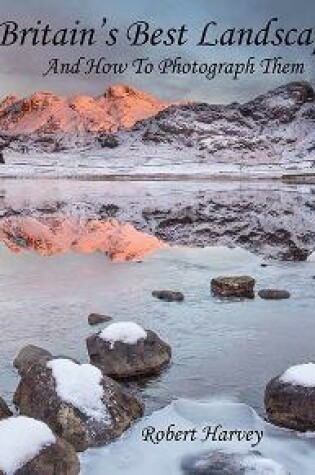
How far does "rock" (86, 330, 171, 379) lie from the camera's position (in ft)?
46.3

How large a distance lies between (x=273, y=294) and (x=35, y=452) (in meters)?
12.6

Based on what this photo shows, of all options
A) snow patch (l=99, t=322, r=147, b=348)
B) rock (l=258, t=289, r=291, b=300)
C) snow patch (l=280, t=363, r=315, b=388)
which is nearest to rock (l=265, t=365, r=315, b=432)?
snow patch (l=280, t=363, r=315, b=388)

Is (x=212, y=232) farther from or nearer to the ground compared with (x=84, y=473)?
farther from the ground

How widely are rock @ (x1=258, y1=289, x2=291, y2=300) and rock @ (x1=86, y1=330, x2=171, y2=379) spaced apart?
6.89 metres

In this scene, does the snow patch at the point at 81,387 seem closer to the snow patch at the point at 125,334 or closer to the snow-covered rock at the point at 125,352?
the snow-covered rock at the point at 125,352

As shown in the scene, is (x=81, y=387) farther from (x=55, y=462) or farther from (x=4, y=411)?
(x=55, y=462)

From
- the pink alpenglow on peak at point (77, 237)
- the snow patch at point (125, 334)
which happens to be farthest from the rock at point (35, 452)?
the pink alpenglow on peak at point (77, 237)

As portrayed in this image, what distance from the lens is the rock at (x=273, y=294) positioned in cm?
2094

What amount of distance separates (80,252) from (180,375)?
1709 centimetres

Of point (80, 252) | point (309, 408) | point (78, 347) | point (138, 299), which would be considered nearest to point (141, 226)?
point (80, 252)

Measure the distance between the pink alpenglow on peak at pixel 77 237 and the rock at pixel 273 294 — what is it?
29.2ft

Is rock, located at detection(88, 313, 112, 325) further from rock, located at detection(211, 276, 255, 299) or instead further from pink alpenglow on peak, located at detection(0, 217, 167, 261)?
pink alpenglow on peak, located at detection(0, 217, 167, 261)

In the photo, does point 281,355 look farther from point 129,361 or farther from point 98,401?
point 98,401

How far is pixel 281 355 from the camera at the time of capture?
1568cm
